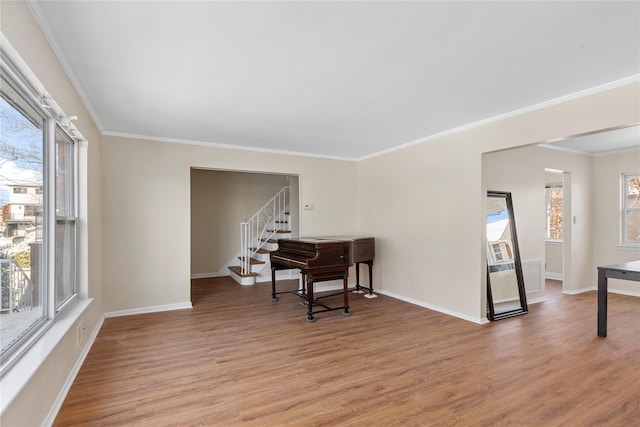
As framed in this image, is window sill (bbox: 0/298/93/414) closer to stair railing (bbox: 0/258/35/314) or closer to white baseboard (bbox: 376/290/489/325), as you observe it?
stair railing (bbox: 0/258/35/314)

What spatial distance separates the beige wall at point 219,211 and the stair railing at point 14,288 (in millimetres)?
5136

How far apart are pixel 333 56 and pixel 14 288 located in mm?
2466

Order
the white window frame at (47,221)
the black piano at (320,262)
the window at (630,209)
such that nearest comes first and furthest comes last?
the white window frame at (47,221) < the black piano at (320,262) < the window at (630,209)

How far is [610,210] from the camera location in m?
5.70

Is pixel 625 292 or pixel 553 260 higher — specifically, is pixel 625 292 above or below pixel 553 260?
below

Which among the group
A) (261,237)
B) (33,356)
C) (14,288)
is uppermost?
(14,288)

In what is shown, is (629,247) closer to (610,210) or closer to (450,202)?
(610,210)

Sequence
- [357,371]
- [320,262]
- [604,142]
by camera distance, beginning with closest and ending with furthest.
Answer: [357,371]
[320,262]
[604,142]

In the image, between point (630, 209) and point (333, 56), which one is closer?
point (333, 56)

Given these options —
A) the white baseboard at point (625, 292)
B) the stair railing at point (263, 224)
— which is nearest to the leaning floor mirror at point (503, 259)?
the white baseboard at point (625, 292)

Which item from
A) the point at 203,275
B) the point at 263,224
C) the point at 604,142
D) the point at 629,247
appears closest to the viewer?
the point at 604,142

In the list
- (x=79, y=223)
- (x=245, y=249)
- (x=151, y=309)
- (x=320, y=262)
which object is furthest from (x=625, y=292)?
(x=79, y=223)

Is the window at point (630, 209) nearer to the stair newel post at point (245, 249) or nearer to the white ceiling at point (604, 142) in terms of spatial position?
the white ceiling at point (604, 142)

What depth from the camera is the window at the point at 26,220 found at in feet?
5.60
